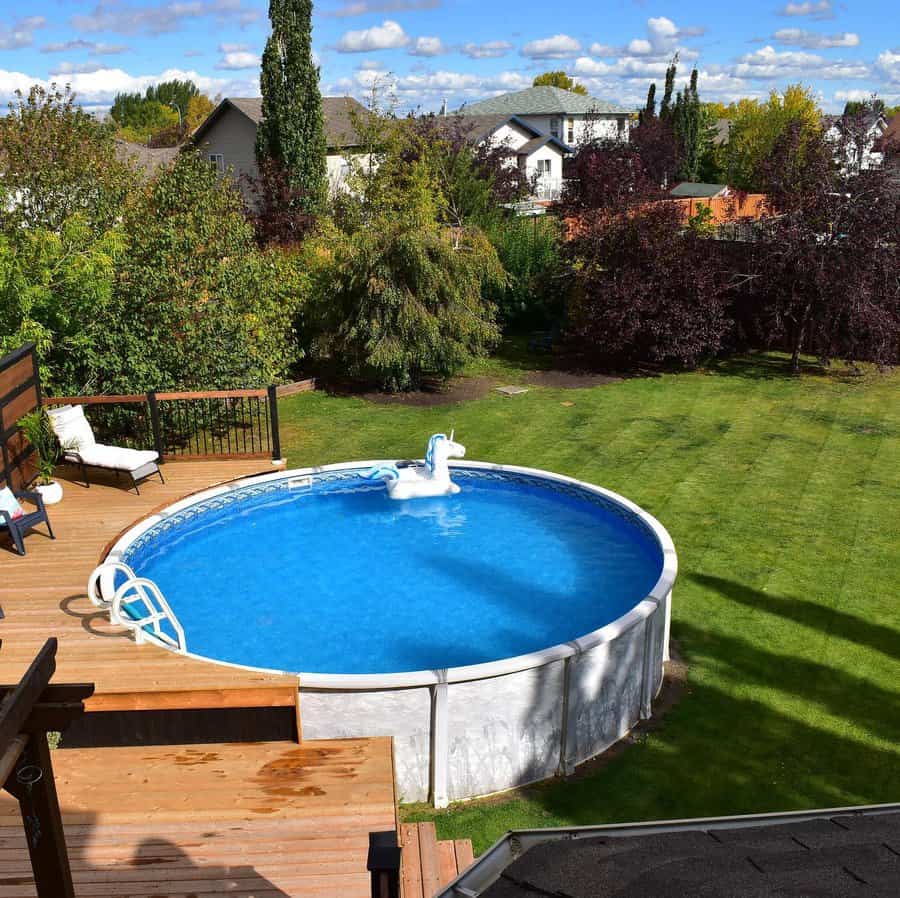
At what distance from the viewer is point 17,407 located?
11422mm

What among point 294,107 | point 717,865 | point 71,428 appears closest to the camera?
point 717,865

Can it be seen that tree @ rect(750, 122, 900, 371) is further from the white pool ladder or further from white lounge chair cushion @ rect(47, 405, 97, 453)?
the white pool ladder

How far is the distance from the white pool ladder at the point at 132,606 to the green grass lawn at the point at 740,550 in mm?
2774

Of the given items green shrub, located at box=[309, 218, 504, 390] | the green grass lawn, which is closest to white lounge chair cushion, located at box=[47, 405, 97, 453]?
the green grass lawn

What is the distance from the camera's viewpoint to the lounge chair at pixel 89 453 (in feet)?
39.5

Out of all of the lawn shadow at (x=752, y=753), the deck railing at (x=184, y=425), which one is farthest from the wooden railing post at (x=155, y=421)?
the lawn shadow at (x=752, y=753)

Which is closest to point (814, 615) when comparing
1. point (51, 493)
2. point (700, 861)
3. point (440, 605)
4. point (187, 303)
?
point (440, 605)

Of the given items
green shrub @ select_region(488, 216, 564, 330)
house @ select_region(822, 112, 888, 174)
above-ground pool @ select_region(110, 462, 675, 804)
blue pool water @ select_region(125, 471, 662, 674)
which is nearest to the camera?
above-ground pool @ select_region(110, 462, 675, 804)

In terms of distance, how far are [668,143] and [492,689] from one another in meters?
46.4

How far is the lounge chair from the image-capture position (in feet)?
39.5

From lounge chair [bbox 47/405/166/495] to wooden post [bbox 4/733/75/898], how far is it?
8648 mm

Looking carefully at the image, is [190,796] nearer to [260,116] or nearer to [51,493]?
[51,493]

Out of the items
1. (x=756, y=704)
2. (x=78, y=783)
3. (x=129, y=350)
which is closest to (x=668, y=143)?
(x=129, y=350)

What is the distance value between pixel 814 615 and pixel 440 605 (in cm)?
423
